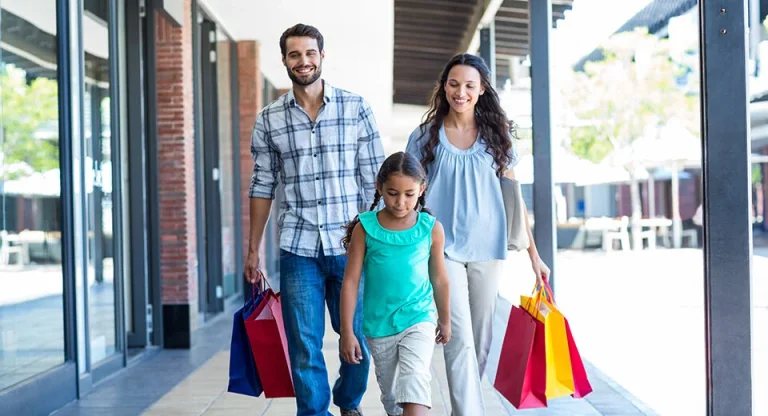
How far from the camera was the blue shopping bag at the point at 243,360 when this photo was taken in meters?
3.60

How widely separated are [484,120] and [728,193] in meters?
0.89

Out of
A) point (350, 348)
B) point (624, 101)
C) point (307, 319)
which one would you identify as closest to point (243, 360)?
point (307, 319)

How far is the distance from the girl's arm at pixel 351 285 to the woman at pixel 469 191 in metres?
0.41

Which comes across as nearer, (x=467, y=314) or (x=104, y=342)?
(x=467, y=314)

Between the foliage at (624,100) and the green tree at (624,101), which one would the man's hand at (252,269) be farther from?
the foliage at (624,100)

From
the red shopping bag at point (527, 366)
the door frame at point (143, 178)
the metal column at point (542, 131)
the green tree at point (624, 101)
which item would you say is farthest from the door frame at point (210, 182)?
the green tree at point (624, 101)

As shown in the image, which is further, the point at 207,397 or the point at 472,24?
the point at 472,24

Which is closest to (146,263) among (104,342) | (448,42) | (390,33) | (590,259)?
(104,342)

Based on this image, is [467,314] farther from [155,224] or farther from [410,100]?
[410,100]

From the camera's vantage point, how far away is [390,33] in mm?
10398

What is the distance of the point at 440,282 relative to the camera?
10.4 feet

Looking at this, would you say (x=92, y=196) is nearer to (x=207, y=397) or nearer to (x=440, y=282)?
(x=207, y=397)

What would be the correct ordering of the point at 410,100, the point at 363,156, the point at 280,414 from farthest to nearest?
the point at 410,100 < the point at 280,414 < the point at 363,156

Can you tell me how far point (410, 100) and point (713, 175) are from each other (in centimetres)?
1578
